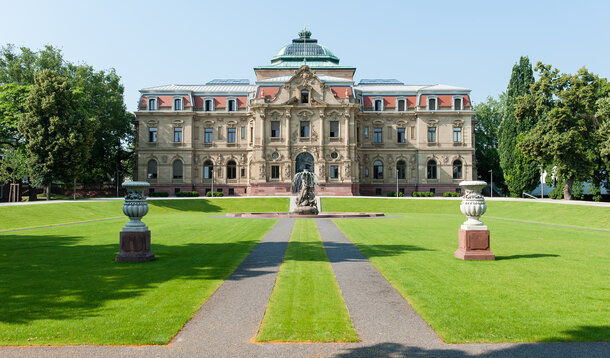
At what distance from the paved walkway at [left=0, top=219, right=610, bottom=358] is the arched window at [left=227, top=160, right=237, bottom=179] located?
2346 inches

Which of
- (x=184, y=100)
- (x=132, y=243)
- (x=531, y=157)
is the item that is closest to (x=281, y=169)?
(x=184, y=100)

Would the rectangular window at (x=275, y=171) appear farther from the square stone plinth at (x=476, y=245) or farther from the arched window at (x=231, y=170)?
the square stone plinth at (x=476, y=245)

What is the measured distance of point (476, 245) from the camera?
1317cm

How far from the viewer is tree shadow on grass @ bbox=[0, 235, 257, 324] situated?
7.97 meters

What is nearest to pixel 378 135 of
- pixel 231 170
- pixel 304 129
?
pixel 304 129

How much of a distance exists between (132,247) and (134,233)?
1.40 feet

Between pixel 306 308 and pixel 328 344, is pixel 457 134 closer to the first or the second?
pixel 306 308

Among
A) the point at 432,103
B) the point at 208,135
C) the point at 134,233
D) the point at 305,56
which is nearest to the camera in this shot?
the point at 134,233

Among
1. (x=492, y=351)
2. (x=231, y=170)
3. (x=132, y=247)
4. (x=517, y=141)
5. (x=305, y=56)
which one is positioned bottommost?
(x=492, y=351)

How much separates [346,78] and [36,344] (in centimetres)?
6881

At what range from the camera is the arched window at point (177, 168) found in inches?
2660

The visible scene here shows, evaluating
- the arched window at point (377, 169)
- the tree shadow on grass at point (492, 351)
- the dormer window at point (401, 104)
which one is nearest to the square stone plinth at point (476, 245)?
the tree shadow on grass at point (492, 351)

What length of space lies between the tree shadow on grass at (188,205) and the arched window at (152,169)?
1958 centimetres

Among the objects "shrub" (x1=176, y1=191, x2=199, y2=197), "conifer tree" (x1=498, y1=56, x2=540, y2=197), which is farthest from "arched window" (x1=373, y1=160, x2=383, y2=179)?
"shrub" (x1=176, y1=191, x2=199, y2=197)
